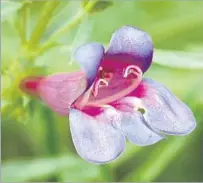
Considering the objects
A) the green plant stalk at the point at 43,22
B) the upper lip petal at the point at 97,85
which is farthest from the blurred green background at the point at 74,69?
the upper lip petal at the point at 97,85

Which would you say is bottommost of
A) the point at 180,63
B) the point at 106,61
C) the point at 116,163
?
the point at 116,163

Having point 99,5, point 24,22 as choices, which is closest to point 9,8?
point 24,22

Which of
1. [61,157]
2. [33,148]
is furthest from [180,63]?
[33,148]

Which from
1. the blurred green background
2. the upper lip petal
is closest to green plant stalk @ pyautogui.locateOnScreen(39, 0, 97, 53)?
the blurred green background

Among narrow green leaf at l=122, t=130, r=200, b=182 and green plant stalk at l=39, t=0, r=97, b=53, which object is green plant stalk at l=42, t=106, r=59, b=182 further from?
green plant stalk at l=39, t=0, r=97, b=53

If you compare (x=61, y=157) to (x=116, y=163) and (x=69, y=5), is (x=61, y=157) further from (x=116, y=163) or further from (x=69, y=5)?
Answer: (x=69, y=5)

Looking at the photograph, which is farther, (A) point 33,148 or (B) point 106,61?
(A) point 33,148
